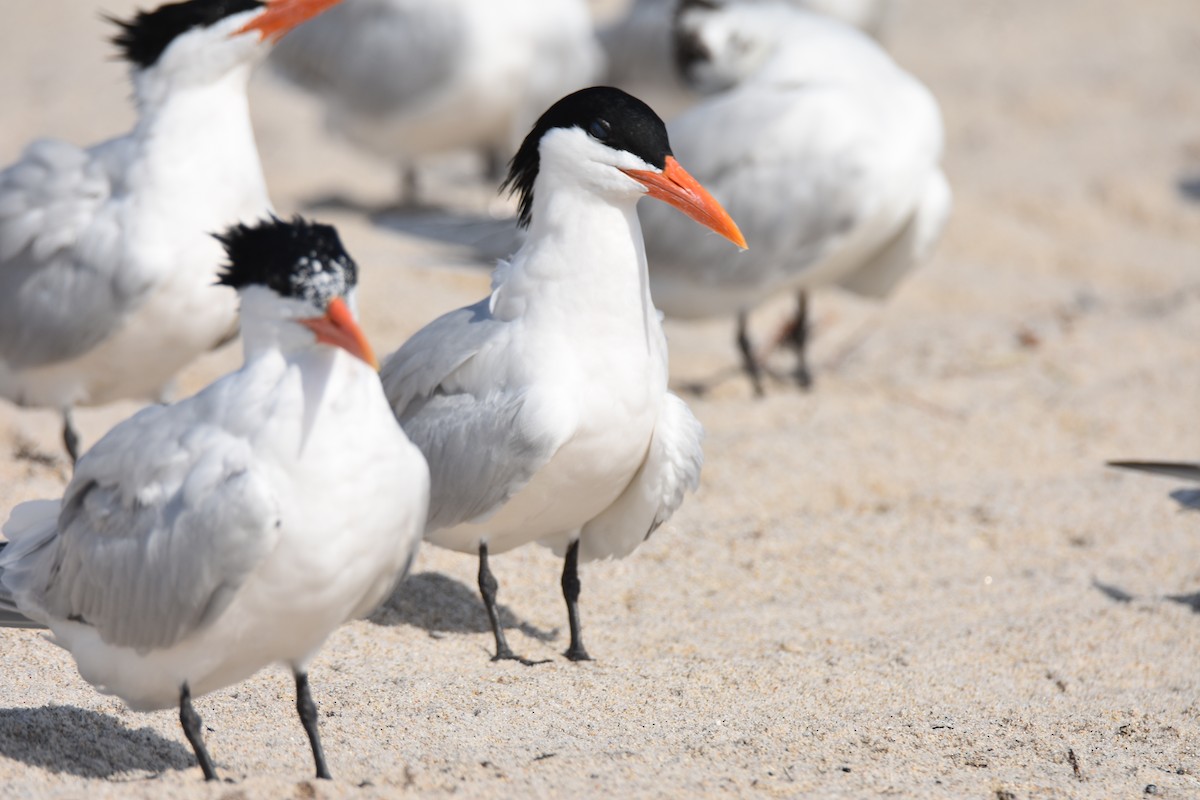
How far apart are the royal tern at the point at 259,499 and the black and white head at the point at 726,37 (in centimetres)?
389

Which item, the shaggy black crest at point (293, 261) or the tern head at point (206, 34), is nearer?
the shaggy black crest at point (293, 261)

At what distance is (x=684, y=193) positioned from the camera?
11.0 feet

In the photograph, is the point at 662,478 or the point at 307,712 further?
the point at 662,478

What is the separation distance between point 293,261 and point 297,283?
37 millimetres

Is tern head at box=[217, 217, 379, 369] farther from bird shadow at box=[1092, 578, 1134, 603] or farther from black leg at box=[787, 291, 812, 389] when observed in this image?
black leg at box=[787, 291, 812, 389]

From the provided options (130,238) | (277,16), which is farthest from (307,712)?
(277,16)

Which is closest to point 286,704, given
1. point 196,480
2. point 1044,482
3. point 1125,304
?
point 196,480

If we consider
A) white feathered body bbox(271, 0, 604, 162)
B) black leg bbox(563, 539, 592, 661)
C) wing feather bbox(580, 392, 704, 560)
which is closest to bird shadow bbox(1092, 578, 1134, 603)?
wing feather bbox(580, 392, 704, 560)

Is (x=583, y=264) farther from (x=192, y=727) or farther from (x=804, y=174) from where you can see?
(x=804, y=174)

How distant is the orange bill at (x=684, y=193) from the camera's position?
132 inches

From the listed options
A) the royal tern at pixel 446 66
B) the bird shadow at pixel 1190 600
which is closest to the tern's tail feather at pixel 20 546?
the bird shadow at pixel 1190 600

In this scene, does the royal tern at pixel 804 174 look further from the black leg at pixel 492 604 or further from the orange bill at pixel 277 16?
the black leg at pixel 492 604

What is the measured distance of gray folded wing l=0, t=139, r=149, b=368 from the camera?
4.39 meters

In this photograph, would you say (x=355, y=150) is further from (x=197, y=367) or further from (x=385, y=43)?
(x=197, y=367)
